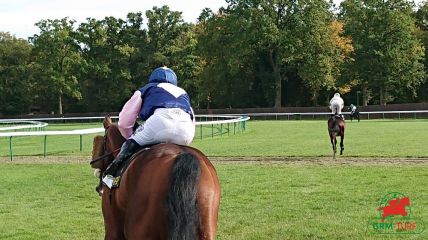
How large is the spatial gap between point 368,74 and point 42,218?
56893 mm

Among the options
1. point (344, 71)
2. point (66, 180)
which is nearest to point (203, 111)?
point (344, 71)

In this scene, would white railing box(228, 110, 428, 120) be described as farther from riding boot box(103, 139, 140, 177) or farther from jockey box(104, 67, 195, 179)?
riding boot box(103, 139, 140, 177)

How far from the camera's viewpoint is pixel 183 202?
4.13 m

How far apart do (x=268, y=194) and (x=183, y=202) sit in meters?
6.45

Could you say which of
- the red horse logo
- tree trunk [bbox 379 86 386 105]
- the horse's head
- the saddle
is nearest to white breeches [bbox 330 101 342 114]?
the red horse logo

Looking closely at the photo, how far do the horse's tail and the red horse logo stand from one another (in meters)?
4.75

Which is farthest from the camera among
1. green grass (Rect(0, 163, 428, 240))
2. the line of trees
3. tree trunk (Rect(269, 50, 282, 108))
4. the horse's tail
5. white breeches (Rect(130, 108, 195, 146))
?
tree trunk (Rect(269, 50, 282, 108))

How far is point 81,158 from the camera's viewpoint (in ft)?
61.4

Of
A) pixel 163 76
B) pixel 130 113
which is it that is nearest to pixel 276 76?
pixel 163 76

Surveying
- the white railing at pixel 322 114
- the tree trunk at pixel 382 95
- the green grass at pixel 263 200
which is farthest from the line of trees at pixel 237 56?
the green grass at pixel 263 200

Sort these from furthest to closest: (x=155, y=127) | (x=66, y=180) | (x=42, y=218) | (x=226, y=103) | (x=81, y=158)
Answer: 1. (x=226, y=103)
2. (x=81, y=158)
3. (x=66, y=180)
4. (x=42, y=218)
5. (x=155, y=127)

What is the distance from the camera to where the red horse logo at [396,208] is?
8.48 metres

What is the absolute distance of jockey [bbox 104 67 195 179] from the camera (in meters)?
5.10

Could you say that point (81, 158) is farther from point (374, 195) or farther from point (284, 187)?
point (374, 195)
